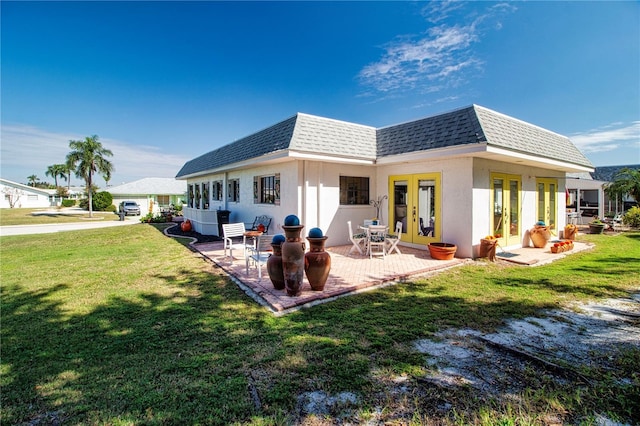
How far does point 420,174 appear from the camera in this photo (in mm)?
10109

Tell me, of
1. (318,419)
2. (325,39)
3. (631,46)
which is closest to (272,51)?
(325,39)

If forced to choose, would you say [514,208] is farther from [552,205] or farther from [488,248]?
[552,205]

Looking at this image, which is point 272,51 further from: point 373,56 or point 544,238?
point 544,238

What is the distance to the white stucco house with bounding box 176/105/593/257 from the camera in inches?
346

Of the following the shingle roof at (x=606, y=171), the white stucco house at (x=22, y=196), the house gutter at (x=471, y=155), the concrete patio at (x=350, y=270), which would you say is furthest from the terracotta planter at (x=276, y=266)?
the white stucco house at (x=22, y=196)

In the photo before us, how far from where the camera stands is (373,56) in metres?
14.3

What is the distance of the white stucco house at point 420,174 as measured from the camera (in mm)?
8789

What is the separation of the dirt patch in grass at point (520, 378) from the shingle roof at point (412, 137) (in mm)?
5345

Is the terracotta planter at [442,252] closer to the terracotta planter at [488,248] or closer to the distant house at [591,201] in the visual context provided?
the terracotta planter at [488,248]

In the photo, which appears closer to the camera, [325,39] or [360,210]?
[360,210]

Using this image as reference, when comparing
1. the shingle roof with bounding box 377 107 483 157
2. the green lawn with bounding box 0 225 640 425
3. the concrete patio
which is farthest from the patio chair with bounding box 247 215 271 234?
the shingle roof with bounding box 377 107 483 157

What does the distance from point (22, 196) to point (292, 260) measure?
232 feet

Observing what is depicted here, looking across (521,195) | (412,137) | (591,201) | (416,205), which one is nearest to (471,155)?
(412,137)

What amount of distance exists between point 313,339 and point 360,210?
26.3ft
